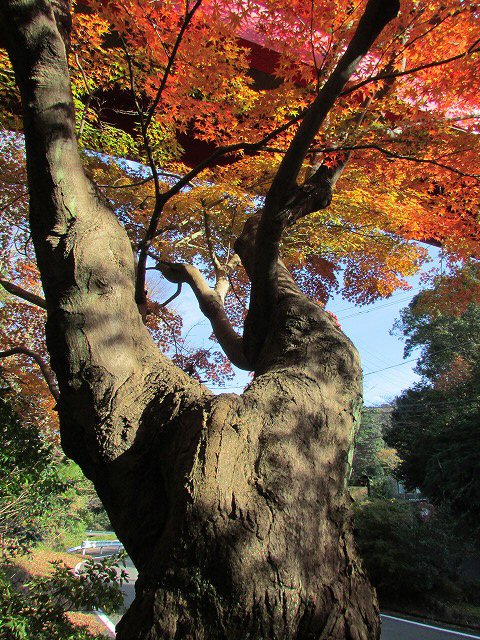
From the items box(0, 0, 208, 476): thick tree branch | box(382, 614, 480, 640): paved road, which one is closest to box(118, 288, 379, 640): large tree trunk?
box(0, 0, 208, 476): thick tree branch

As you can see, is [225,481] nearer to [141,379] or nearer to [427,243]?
[141,379]

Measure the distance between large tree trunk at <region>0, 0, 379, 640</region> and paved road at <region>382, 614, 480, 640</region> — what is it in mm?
9021

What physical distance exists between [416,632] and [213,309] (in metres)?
9.04

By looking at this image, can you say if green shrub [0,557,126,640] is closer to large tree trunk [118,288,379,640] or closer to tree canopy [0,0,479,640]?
tree canopy [0,0,479,640]

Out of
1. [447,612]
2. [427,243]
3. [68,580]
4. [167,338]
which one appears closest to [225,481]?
[68,580]

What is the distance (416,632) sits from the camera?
29.8 ft

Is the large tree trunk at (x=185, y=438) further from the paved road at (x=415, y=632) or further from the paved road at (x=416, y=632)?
the paved road at (x=416, y=632)

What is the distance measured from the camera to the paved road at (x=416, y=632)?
8.64m

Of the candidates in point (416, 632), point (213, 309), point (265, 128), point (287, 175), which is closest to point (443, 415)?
point (416, 632)

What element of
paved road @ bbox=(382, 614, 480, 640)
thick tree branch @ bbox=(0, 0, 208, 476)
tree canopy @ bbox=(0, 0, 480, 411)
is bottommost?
paved road @ bbox=(382, 614, 480, 640)

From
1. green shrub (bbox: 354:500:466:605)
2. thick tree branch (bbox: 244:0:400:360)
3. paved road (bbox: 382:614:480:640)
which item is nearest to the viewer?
thick tree branch (bbox: 244:0:400:360)

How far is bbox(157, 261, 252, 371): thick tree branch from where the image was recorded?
3330 millimetres

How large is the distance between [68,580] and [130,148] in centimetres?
557

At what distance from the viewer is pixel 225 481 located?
4.58 ft
